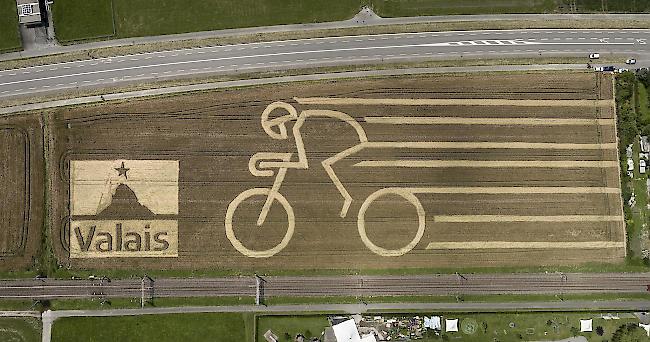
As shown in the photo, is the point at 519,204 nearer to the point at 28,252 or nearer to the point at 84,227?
the point at 84,227

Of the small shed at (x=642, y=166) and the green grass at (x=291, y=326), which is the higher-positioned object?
the small shed at (x=642, y=166)

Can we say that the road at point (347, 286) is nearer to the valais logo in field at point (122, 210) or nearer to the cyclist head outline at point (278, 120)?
the valais logo in field at point (122, 210)

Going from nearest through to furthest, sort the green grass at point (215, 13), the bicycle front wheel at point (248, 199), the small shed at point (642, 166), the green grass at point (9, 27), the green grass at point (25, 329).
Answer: the green grass at point (25, 329)
the bicycle front wheel at point (248, 199)
the green grass at point (9, 27)
the green grass at point (215, 13)
the small shed at point (642, 166)

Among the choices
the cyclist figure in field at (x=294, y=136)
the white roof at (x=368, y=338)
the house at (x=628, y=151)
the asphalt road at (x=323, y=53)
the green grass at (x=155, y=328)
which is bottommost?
the white roof at (x=368, y=338)

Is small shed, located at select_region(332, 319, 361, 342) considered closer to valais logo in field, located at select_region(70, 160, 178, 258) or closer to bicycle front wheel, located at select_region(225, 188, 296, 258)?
bicycle front wheel, located at select_region(225, 188, 296, 258)

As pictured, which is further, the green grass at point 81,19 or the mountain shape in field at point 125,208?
the green grass at point 81,19

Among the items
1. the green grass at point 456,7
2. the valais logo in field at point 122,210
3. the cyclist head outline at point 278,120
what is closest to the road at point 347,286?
the valais logo in field at point 122,210

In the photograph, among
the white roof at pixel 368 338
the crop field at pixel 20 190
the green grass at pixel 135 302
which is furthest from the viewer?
the white roof at pixel 368 338
